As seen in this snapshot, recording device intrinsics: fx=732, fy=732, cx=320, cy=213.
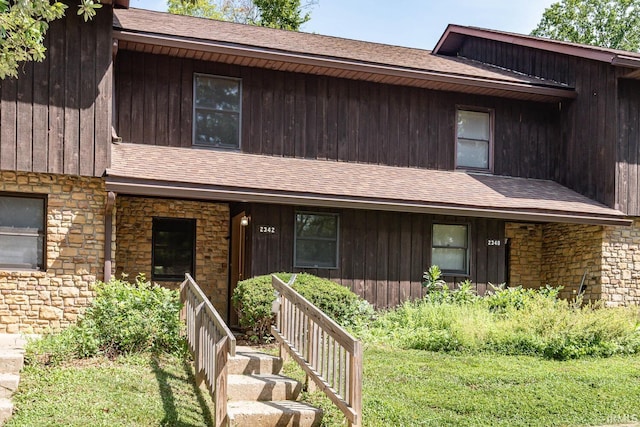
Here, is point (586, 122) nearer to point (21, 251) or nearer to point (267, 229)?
point (267, 229)

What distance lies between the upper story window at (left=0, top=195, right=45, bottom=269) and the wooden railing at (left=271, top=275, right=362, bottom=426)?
4507 millimetres

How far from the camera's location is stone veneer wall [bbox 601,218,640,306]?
14938 millimetres

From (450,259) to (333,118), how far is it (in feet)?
12.3

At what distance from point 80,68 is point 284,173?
157 inches

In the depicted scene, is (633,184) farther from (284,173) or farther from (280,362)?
(280,362)

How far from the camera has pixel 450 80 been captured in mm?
15141

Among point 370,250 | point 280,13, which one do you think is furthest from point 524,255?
point 280,13

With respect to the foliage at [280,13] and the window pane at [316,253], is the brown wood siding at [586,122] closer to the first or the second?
the window pane at [316,253]

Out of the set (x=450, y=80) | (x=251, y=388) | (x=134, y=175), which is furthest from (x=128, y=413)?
(x=450, y=80)

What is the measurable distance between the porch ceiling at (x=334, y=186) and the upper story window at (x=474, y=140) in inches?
15.3

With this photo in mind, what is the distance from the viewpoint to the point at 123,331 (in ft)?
32.5

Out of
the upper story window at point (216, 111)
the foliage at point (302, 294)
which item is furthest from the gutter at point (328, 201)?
the upper story window at point (216, 111)

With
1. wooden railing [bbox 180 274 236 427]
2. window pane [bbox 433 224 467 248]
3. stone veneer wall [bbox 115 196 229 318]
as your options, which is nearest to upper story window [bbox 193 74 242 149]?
stone veneer wall [bbox 115 196 229 318]

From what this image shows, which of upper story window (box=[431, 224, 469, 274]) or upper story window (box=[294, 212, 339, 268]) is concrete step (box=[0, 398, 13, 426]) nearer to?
upper story window (box=[294, 212, 339, 268])
